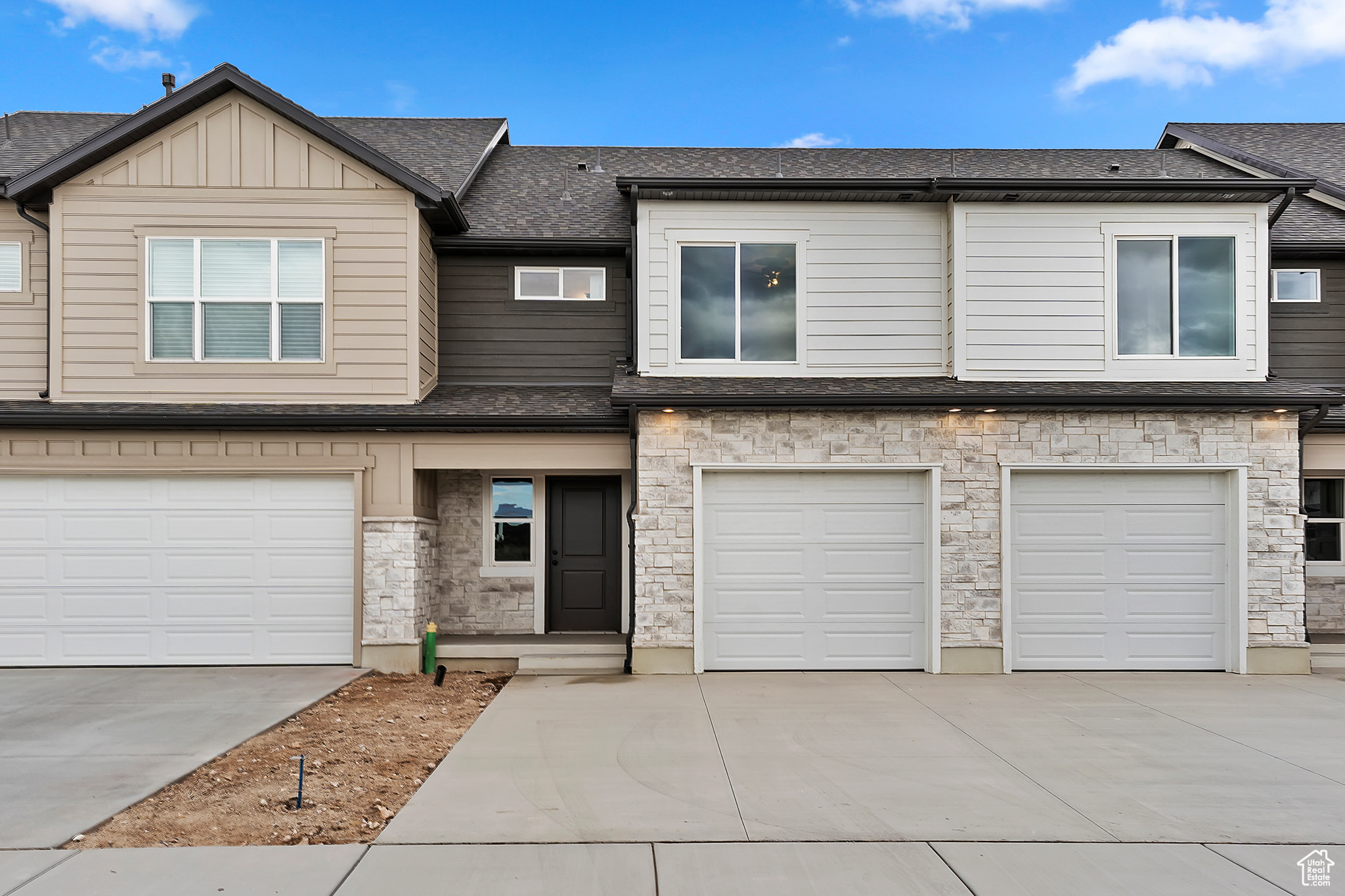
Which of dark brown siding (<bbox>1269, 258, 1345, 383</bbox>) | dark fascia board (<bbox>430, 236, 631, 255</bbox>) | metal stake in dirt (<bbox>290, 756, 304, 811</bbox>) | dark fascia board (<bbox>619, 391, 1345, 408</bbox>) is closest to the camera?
metal stake in dirt (<bbox>290, 756, 304, 811</bbox>)

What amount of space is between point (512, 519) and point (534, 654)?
2002 millimetres

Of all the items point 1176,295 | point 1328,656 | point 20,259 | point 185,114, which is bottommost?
point 1328,656

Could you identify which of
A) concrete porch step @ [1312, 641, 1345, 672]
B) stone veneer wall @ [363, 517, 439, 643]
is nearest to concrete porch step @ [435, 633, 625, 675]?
stone veneer wall @ [363, 517, 439, 643]

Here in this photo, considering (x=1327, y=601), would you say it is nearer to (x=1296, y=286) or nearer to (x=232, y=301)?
(x=1296, y=286)

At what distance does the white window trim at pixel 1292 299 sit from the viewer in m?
10.9

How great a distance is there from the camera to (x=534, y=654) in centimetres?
968

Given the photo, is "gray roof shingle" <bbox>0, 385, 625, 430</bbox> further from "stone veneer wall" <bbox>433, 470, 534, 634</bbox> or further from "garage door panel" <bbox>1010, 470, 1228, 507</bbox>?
"garage door panel" <bbox>1010, 470, 1228, 507</bbox>

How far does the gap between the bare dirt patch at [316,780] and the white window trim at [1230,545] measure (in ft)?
18.8

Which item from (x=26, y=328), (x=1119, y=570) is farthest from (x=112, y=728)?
(x=1119, y=570)

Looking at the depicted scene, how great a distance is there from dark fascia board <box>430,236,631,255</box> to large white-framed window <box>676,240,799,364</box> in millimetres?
1205

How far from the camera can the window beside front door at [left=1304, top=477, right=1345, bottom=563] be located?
436 inches

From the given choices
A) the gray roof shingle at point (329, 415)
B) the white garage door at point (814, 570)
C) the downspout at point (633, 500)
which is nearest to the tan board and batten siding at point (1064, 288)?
the white garage door at point (814, 570)

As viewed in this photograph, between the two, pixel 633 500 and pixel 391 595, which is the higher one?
pixel 633 500

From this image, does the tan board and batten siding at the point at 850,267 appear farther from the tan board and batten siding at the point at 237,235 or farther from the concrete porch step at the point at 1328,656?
the concrete porch step at the point at 1328,656
